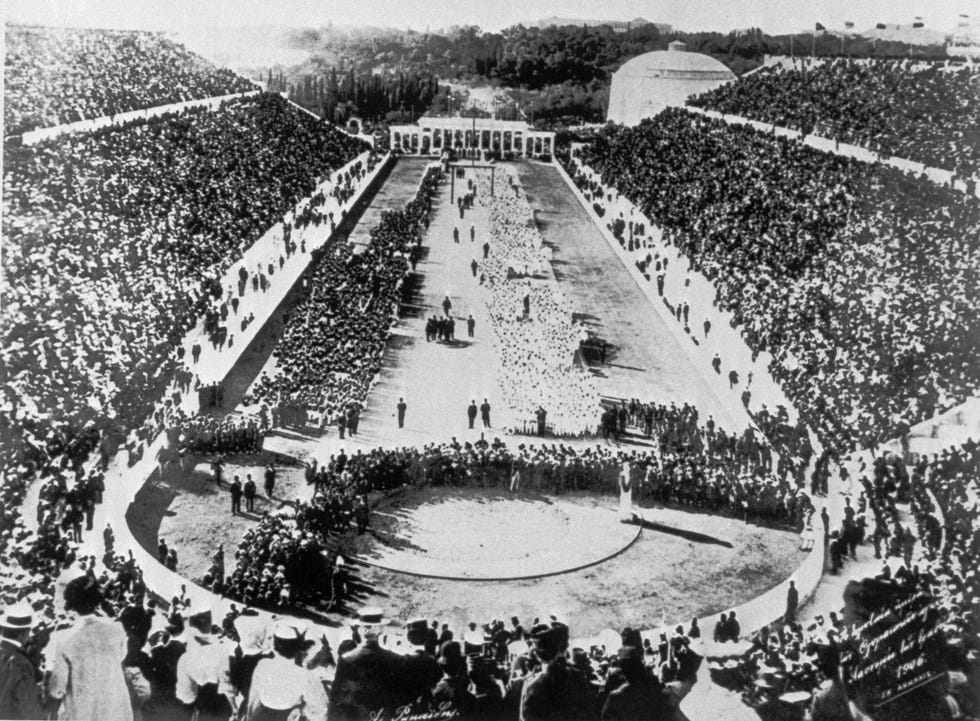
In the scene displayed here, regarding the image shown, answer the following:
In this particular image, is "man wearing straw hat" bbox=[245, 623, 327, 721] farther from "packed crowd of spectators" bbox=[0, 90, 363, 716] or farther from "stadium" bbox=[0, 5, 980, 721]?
"packed crowd of spectators" bbox=[0, 90, 363, 716]

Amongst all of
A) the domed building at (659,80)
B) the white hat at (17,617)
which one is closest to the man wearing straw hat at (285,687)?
the white hat at (17,617)

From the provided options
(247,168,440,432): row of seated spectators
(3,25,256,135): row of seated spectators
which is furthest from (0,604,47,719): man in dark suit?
(3,25,256,135): row of seated spectators

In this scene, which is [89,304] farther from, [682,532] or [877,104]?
[877,104]

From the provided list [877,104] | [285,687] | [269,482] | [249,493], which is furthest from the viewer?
[877,104]

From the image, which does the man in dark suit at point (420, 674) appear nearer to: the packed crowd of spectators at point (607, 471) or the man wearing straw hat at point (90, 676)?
the man wearing straw hat at point (90, 676)

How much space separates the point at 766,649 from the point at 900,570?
8.62 feet

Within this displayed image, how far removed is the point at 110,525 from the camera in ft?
46.3

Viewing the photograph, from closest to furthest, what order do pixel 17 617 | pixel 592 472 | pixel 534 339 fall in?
pixel 17 617 → pixel 592 472 → pixel 534 339

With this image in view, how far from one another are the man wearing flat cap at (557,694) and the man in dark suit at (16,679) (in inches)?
194

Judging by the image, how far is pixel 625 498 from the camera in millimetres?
16391

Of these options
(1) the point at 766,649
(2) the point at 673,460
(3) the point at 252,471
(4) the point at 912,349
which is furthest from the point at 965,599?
(3) the point at 252,471

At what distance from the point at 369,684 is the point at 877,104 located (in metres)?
30.4

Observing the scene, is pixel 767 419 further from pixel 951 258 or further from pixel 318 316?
pixel 318 316

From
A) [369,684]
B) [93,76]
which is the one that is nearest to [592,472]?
[369,684]
